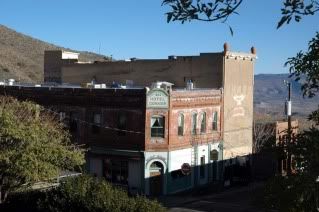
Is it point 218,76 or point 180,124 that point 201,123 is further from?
point 218,76

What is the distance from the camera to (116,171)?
41656 millimetres

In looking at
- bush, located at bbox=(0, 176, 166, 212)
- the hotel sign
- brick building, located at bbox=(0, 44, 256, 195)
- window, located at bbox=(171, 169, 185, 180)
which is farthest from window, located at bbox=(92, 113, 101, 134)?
bush, located at bbox=(0, 176, 166, 212)

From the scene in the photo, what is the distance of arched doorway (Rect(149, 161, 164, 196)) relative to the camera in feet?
134

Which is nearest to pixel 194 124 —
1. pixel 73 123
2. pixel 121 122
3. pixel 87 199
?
pixel 121 122

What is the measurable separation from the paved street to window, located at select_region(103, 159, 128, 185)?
3764mm

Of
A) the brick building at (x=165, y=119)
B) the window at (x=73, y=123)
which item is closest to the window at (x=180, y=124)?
the brick building at (x=165, y=119)

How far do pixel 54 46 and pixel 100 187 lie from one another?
121456 mm

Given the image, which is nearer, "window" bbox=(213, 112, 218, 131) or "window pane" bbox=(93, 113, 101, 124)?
"window pane" bbox=(93, 113, 101, 124)

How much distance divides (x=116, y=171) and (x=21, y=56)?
80.0 m

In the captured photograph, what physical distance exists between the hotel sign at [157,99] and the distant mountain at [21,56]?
177 feet

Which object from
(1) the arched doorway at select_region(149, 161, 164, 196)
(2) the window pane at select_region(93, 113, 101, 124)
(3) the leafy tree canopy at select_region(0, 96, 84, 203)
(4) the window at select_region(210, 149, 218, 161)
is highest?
(2) the window pane at select_region(93, 113, 101, 124)

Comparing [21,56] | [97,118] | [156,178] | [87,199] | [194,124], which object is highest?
[21,56]

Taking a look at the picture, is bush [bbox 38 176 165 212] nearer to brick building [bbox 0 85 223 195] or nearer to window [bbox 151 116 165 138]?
brick building [bbox 0 85 223 195]

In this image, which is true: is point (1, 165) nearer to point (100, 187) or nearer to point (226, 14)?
point (100, 187)
